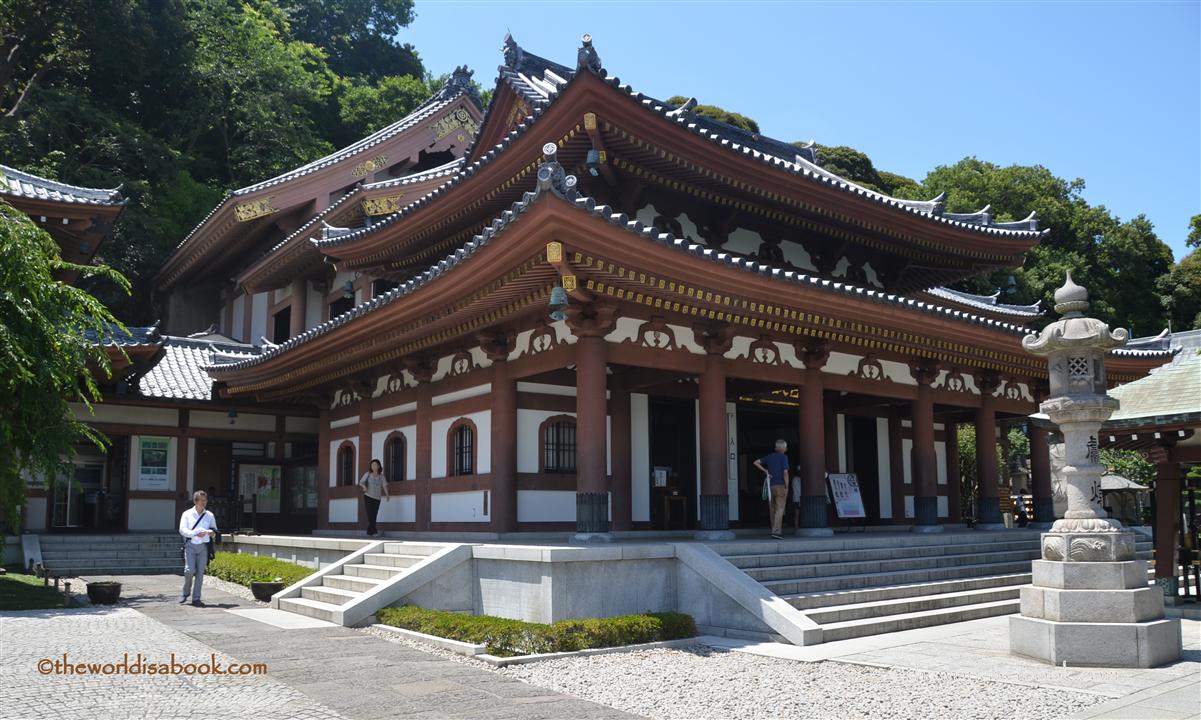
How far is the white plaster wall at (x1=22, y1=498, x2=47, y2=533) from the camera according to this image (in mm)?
20719

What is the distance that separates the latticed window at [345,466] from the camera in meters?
19.6

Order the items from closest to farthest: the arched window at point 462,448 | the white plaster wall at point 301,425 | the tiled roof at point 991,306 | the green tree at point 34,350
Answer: the green tree at point 34,350 → the arched window at point 462,448 → the white plaster wall at point 301,425 → the tiled roof at point 991,306

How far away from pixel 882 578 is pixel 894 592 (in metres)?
0.42

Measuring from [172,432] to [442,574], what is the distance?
13828 mm

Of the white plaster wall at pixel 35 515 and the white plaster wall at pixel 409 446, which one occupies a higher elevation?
the white plaster wall at pixel 409 446

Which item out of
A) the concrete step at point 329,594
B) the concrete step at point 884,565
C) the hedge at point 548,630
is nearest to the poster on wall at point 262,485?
the concrete step at point 329,594

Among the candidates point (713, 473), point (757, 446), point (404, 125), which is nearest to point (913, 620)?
point (713, 473)

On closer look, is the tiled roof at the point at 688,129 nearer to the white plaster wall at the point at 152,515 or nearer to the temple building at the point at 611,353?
the temple building at the point at 611,353

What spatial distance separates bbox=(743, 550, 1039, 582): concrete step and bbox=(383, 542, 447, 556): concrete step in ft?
14.5

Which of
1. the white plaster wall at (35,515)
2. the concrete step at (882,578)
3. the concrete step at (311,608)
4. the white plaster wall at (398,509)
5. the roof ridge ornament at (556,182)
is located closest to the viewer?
the roof ridge ornament at (556,182)

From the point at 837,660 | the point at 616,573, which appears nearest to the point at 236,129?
the point at 616,573

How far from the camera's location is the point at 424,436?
53.1ft

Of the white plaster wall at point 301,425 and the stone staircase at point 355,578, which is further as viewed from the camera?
the white plaster wall at point 301,425

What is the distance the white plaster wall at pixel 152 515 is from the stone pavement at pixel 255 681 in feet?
35.2
